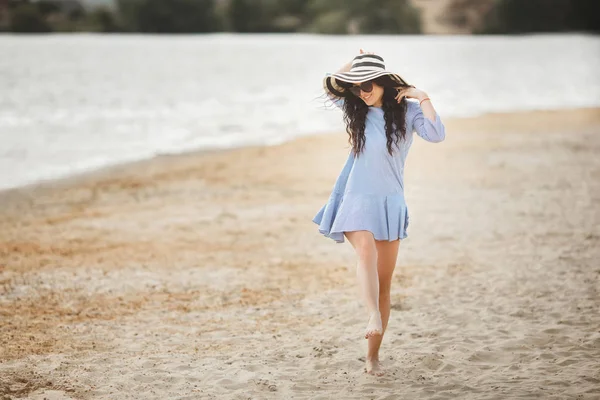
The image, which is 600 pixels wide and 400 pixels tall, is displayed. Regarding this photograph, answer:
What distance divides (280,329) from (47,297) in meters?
2.25

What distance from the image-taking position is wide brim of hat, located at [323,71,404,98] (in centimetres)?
476

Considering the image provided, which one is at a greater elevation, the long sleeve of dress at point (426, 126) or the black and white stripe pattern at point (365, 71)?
the black and white stripe pattern at point (365, 71)

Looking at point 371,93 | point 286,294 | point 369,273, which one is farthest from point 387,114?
point 286,294

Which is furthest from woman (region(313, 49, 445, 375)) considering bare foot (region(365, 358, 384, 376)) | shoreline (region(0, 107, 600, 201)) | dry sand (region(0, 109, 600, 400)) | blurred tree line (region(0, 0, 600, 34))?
blurred tree line (region(0, 0, 600, 34))

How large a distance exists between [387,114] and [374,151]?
0.22 m

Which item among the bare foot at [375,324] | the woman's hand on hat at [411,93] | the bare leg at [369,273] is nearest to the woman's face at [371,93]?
the woman's hand on hat at [411,93]

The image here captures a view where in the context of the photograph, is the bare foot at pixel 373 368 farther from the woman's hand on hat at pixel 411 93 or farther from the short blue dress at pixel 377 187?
the woman's hand on hat at pixel 411 93

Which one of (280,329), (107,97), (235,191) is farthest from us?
(107,97)

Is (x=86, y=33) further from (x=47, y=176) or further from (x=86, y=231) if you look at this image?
(x=86, y=231)

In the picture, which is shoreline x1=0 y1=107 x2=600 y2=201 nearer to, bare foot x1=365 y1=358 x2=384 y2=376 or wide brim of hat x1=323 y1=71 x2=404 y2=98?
bare foot x1=365 y1=358 x2=384 y2=376

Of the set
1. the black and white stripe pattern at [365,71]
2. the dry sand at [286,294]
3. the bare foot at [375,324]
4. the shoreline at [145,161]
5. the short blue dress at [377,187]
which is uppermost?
the black and white stripe pattern at [365,71]

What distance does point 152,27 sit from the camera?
104 m

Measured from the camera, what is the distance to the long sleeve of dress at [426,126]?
15.7 ft

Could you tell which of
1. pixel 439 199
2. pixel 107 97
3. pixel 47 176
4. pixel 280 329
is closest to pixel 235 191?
pixel 439 199
